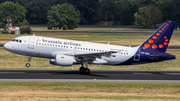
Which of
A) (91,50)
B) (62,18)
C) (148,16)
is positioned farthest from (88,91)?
(148,16)

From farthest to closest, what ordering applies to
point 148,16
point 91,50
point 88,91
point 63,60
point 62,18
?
1. point 148,16
2. point 62,18
3. point 91,50
4. point 63,60
5. point 88,91

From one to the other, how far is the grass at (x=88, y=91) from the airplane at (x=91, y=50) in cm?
693

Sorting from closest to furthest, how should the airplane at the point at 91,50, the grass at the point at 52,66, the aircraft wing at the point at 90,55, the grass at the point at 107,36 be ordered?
1. the aircraft wing at the point at 90,55
2. the airplane at the point at 91,50
3. the grass at the point at 52,66
4. the grass at the point at 107,36

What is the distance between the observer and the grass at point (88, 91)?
22558 millimetres

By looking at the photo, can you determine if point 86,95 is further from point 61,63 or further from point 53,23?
point 53,23

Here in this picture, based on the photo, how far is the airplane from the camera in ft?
116

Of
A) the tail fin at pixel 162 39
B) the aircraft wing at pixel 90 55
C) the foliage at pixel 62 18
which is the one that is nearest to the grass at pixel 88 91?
the aircraft wing at pixel 90 55

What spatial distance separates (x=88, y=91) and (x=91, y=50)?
11368mm

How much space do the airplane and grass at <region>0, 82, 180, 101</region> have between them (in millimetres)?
6928

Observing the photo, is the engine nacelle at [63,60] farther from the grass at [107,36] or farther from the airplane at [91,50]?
the grass at [107,36]

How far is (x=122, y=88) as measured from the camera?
26688 millimetres

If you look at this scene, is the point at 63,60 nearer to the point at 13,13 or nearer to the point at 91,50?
the point at 91,50

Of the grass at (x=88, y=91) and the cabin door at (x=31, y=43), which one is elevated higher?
the cabin door at (x=31, y=43)

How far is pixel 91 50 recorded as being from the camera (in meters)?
36.0
